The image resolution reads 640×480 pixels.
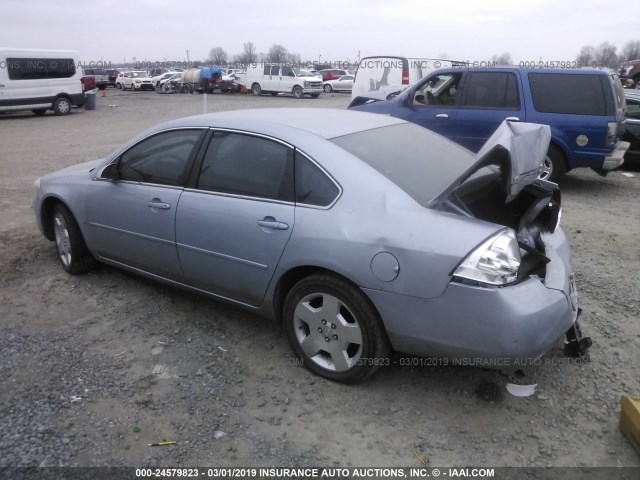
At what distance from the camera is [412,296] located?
2.80m

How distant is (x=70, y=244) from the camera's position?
468cm

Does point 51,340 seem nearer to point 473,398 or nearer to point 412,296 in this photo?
point 412,296

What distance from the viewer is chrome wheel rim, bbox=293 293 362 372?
308 centimetres

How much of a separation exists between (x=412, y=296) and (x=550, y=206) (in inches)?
45.2

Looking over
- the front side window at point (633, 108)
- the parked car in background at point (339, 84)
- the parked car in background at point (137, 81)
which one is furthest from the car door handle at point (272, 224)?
the parked car in background at point (137, 81)

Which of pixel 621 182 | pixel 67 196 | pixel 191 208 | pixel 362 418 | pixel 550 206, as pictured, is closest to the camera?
pixel 362 418

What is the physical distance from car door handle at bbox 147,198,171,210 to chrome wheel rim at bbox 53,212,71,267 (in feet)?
4.07

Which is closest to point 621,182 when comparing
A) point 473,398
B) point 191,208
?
point 473,398

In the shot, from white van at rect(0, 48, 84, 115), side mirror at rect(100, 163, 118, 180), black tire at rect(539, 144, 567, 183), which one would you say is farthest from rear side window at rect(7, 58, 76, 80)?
black tire at rect(539, 144, 567, 183)

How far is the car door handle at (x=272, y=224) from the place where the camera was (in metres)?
3.22

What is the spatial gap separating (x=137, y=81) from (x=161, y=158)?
4002 centimetres

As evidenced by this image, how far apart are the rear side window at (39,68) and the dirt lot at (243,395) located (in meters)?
16.8

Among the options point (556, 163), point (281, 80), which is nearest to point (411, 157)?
point (556, 163)

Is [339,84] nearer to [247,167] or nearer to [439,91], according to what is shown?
[439,91]
